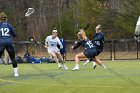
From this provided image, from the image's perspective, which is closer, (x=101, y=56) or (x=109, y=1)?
(x=101, y=56)

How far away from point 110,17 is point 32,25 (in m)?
11.1

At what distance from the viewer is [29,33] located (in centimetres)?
5741

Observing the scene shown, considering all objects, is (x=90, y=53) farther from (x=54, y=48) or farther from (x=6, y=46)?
(x=6, y=46)

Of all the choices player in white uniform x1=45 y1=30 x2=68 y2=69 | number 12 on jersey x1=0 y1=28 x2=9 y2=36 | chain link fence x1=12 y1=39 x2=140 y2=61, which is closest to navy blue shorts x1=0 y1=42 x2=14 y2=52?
number 12 on jersey x1=0 y1=28 x2=9 y2=36

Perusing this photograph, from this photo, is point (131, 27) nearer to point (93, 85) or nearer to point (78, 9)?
point (78, 9)

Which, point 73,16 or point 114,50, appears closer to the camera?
point 114,50

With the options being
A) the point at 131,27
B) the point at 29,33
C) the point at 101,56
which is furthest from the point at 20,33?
the point at 101,56

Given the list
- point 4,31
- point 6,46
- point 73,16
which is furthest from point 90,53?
point 73,16

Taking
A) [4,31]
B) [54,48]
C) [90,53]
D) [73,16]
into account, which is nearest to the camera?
[4,31]

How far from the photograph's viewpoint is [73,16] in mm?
55219

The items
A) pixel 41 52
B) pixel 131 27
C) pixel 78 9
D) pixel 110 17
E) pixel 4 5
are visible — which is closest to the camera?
pixel 41 52

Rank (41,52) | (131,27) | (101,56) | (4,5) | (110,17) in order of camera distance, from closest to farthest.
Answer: (101,56) < (41,52) < (131,27) < (110,17) < (4,5)

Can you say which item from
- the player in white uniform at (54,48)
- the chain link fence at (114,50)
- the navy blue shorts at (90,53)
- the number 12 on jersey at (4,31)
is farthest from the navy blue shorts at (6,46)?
the chain link fence at (114,50)

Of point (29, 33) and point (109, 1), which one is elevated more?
point (109, 1)
